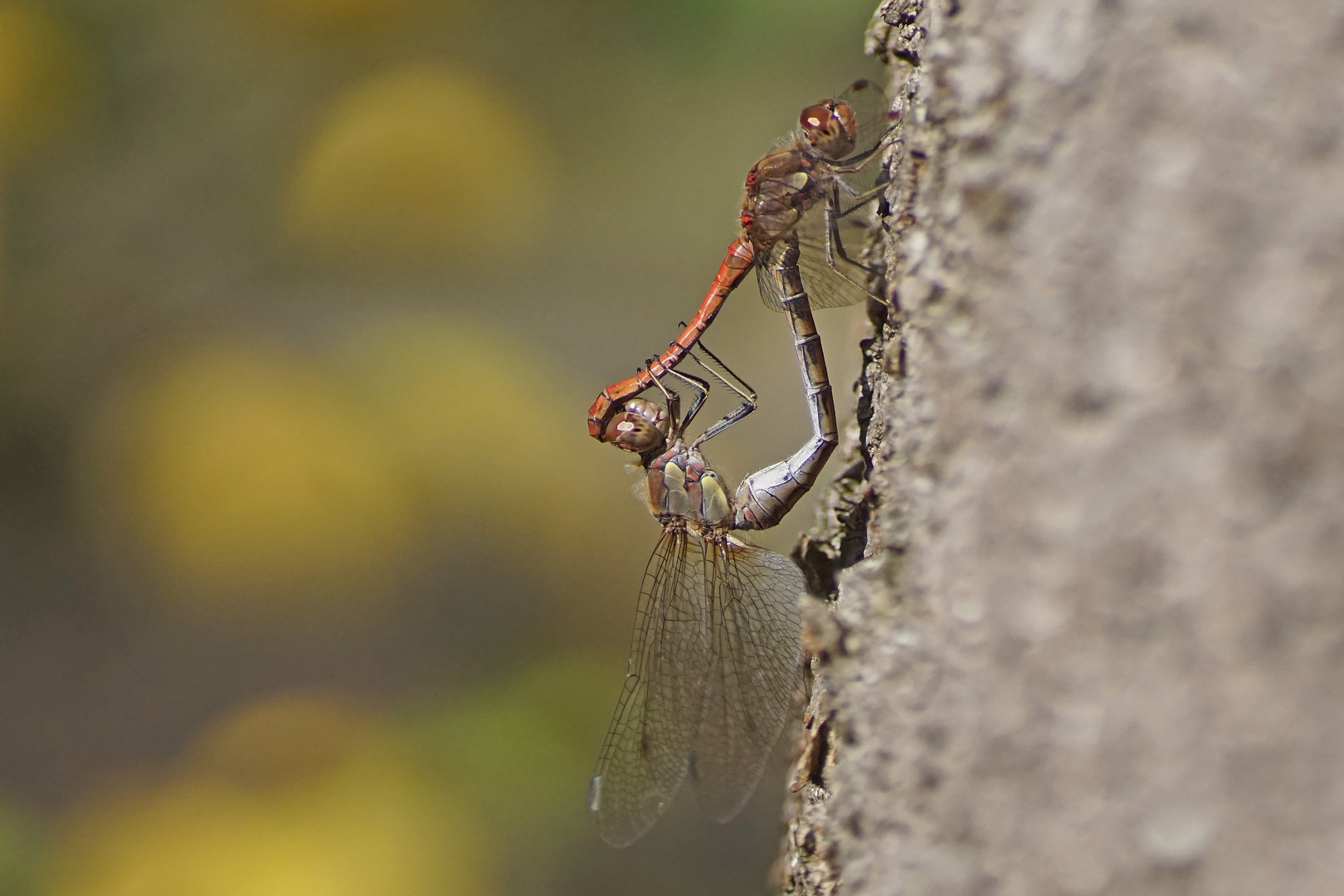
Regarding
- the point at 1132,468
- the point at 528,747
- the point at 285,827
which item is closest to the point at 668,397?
the point at 1132,468

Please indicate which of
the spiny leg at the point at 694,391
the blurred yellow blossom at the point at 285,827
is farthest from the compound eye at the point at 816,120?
the blurred yellow blossom at the point at 285,827

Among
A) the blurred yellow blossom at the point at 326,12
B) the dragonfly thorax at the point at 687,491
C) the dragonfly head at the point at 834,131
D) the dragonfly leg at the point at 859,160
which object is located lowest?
the dragonfly thorax at the point at 687,491

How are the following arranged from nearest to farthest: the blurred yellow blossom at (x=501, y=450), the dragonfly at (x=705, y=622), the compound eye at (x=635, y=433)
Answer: the dragonfly at (x=705, y=622) < the compound eye at (x=635, y=433) < the blurred yellow blossom at (x=501, y=450)

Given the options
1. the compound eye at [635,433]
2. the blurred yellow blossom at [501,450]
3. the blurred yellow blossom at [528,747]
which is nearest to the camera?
the compound eye at [635,433]

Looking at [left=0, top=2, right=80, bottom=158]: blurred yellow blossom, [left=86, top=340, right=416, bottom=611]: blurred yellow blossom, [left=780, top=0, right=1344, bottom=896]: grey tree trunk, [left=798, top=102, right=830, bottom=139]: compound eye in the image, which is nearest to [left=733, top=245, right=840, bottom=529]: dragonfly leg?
[left=798, top=102, right=830, bottom=139]: compound eye

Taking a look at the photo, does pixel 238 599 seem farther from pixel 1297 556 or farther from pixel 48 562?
pixel 1297 556

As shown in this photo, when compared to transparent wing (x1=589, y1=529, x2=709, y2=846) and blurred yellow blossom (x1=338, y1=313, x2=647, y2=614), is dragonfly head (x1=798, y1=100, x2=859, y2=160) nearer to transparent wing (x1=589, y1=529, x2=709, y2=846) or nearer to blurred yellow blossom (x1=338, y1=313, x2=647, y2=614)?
transparent wing (x1=589, y1=529, x2=709, y2=846)

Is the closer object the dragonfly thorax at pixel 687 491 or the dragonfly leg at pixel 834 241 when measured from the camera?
the dragonfly leg at pixel 834 241

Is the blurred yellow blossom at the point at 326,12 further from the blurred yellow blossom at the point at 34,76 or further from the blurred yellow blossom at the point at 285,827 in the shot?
the blurred yellow blossom at the point at 285,827
